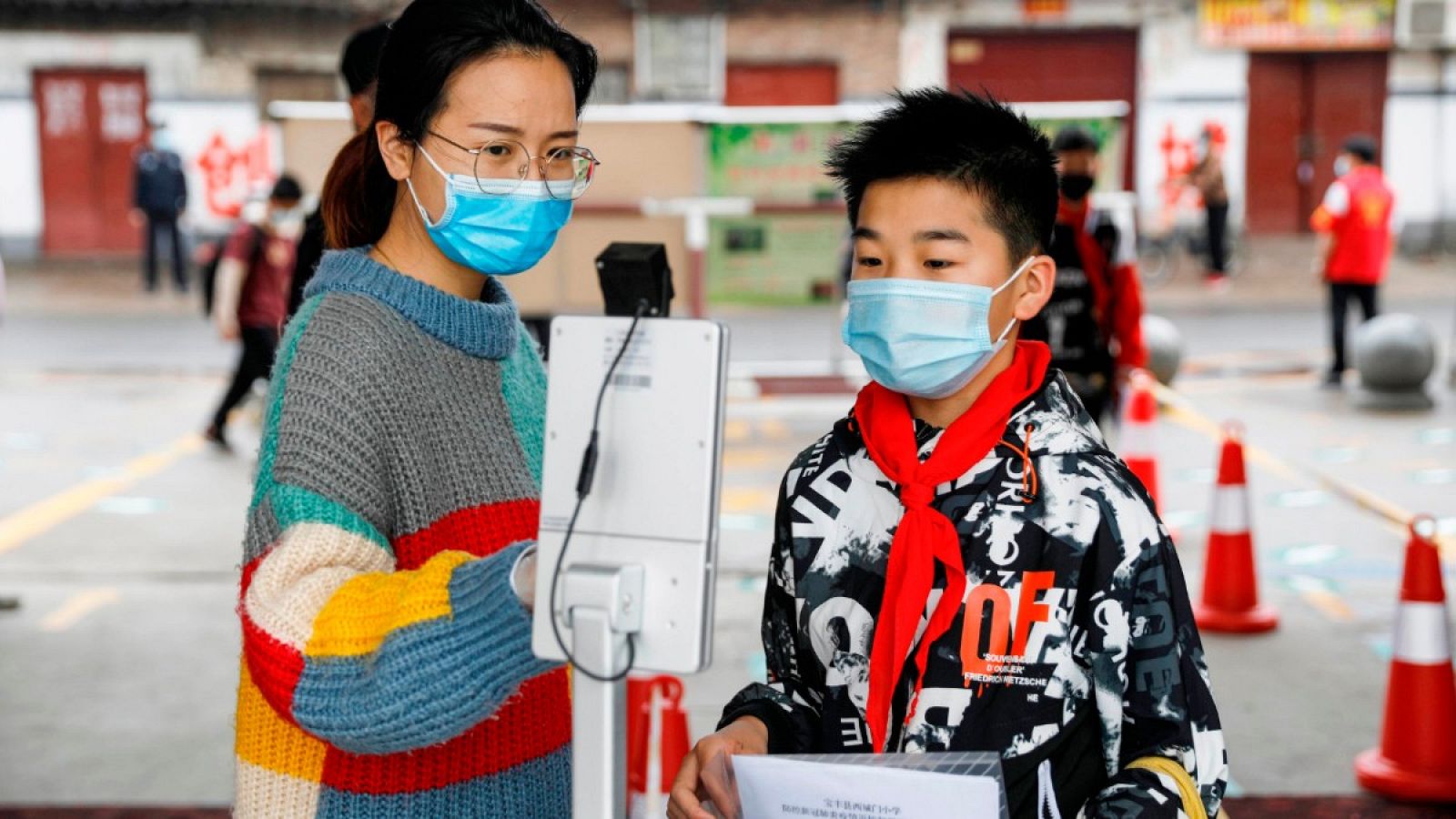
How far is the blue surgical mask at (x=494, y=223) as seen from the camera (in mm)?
2049

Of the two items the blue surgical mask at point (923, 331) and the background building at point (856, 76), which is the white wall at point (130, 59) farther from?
the blue surgical mask at point (923, 331)

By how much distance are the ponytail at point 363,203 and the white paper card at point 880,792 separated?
3.13ft

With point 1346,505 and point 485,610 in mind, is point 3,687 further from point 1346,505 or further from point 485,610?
point 1346,505

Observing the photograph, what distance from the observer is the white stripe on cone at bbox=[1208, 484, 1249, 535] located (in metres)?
6.11

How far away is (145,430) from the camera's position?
1098 cm

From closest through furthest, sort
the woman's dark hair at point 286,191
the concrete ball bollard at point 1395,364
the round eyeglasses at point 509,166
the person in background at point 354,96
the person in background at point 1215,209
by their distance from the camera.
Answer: the round eyeglasses at point 509,166
the person in background at point 354,96
the woman's dark hair at point 286,191
the concrete ball bollard at point 1395,364
the person in background at point 1215,209

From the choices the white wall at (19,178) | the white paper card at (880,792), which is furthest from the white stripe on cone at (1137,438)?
the white wall at (19,178)

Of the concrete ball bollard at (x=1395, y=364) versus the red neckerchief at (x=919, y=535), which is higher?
the red neckerchief at (x=919, y=535)

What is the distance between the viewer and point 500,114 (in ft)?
6.61

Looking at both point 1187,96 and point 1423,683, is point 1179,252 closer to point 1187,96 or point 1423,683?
point 1187,96

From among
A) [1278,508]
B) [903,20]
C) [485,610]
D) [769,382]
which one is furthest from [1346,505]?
[903,20]

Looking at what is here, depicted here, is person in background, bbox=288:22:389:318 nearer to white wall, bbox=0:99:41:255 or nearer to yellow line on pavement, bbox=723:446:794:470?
yellow line on pavement, bbox=723:446:794:470

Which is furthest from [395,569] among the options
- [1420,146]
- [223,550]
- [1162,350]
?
[1420,146]

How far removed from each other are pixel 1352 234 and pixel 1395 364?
1494 mm
